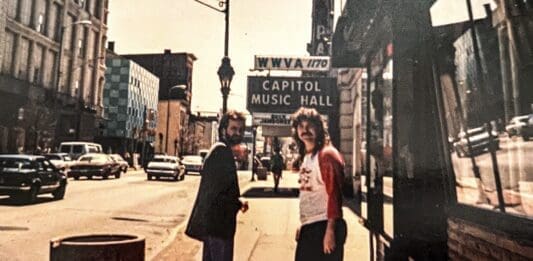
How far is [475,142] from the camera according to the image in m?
3.42

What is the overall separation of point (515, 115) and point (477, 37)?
29.2 inches

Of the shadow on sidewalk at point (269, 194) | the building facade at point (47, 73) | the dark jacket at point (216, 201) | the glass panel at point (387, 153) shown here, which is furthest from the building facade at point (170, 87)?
the dark jacket at point (216, 201)

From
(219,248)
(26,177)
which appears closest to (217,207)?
(219,248)

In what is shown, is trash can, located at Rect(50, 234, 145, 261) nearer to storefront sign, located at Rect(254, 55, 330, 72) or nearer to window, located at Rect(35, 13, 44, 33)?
storefront sign, located at Rect(254, 55, 330, 72)

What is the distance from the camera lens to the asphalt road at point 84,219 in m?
8.99

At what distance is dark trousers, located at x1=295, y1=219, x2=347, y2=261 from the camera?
13.4 ft

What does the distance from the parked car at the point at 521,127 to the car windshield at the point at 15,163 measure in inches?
613

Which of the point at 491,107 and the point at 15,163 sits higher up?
the point at 491,107

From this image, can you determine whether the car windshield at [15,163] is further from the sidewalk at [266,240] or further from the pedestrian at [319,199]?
the pedestrian at [319,199]

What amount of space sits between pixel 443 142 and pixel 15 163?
15.0 m

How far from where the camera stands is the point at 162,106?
105875 millimetres

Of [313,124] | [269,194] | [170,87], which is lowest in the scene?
[269,194]

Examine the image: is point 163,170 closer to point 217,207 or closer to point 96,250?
point 217,207

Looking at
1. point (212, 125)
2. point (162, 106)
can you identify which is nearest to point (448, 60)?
point (162, 106)
